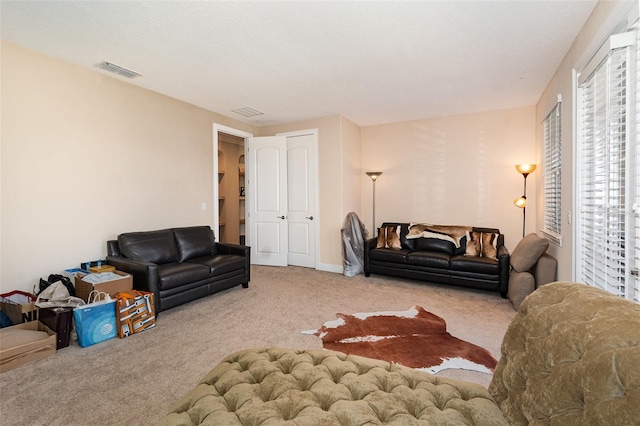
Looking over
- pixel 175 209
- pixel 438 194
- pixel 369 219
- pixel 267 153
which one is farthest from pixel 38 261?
pixel 438 194

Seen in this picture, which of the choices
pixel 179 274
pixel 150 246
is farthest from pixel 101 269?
pixel 179 274

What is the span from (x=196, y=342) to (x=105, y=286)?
1030 mm

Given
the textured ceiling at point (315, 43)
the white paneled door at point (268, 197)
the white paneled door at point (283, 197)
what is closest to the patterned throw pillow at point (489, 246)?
the textured ceiling at point (315, 43)

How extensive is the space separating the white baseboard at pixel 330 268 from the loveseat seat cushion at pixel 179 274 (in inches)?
85.8

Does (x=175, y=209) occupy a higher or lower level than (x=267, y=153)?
lower

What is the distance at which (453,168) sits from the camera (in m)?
4.97

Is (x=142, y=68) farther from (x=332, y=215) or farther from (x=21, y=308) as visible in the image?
(x=332, y=215)

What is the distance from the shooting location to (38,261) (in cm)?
290

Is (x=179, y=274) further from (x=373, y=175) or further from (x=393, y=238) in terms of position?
(x=373, y=175)

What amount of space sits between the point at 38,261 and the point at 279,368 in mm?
3006

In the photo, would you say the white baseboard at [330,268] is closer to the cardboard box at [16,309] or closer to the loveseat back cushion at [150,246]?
the loveseat back cushion at [150,246]

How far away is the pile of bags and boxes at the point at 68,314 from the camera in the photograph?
233 centimetres

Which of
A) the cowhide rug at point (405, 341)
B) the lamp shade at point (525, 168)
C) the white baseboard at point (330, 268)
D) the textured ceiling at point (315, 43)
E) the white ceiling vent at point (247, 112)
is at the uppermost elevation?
the white ceiling vent at point (247, 112)

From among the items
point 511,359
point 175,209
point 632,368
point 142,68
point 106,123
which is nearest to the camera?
point 632,368
